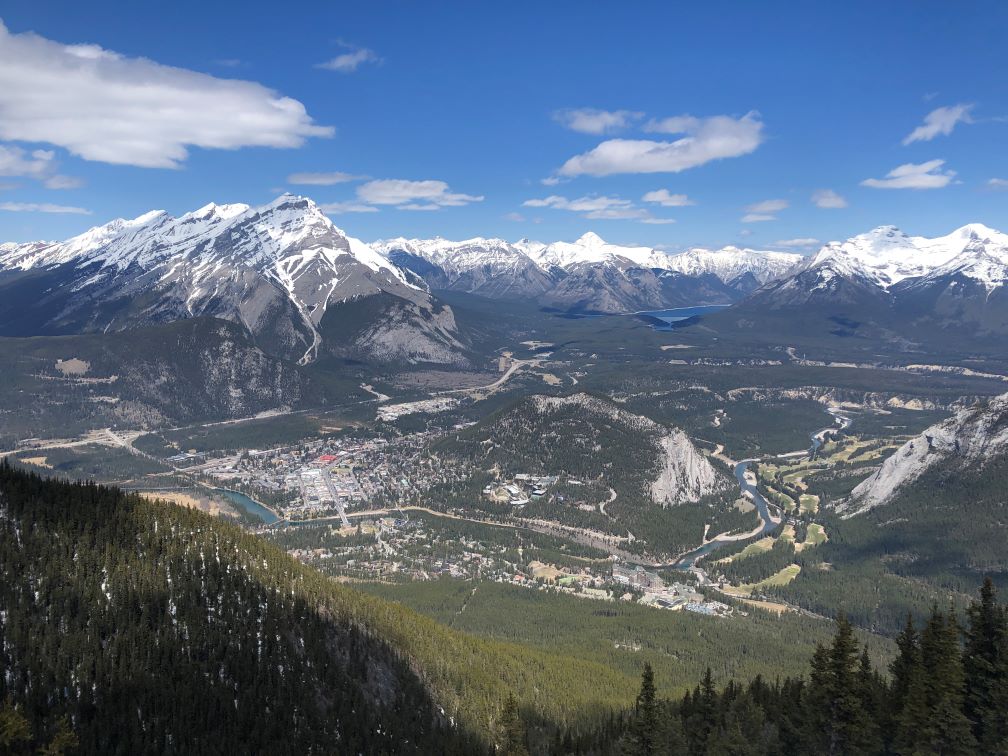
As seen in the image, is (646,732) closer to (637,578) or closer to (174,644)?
(174,644)

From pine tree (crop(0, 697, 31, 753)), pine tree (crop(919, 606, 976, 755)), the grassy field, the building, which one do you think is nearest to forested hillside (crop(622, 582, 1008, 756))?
pine tree (crop(919, 606, 976, 755))

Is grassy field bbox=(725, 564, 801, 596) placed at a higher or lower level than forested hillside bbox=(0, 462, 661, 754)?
lower

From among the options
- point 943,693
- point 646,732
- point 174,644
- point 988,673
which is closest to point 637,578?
point 174,644

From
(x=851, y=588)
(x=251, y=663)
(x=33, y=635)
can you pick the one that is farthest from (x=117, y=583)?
(x=851, y=588)

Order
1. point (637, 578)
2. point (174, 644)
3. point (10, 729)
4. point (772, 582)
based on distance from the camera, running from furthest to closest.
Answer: point (637, 578) < point (772, 582) < point (174, 644) < point (10, 729)

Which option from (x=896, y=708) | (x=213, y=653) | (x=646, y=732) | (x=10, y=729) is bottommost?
(x=213, y=653)

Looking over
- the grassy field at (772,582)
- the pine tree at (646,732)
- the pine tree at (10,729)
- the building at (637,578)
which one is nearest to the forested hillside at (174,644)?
the pine tree at (10,729)

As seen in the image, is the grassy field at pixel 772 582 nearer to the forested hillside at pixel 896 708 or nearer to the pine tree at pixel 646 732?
the forested hillside at pixel 896 708

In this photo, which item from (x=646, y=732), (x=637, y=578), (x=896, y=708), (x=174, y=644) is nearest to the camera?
(x=896, y=708)

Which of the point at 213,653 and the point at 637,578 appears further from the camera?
the point at 637,578

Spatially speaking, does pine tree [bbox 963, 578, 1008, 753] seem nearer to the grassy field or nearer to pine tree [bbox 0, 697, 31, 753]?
pine tree [bbox 0, 697, 31, 753]

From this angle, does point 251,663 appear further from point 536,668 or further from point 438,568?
point 438,568

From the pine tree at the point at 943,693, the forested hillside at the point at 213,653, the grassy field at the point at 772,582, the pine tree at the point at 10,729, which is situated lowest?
the grassy field at the point at 772,582
